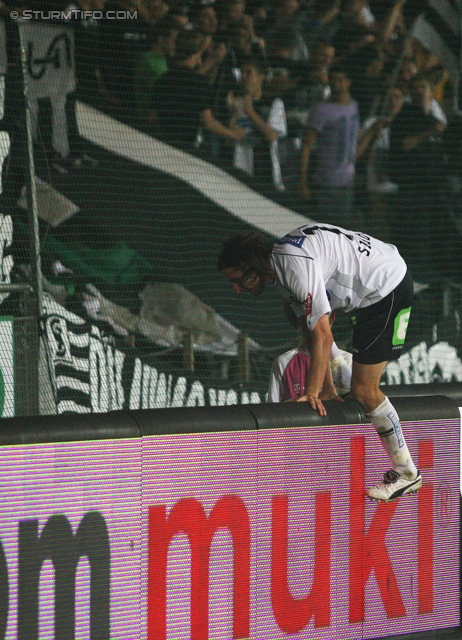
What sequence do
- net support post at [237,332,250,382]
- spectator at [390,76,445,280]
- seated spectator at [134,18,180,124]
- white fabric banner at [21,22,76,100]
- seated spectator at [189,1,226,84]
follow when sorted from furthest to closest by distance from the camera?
spectator at [390,76,445,280] → seated spectator at [189,1,226,84] → seated spectator at [134,18,180,124] → net support post at [237,332,250,382] → white fabric banner at [21,22,76,100]

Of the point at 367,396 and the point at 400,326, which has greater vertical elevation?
the point at 400,326

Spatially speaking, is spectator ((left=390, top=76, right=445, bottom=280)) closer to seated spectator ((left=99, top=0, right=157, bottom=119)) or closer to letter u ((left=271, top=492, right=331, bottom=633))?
seated spectator ((left=99, top=0, right=157, bottom=119))

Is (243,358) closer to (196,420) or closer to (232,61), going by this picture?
(232,61)

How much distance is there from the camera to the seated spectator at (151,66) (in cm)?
773

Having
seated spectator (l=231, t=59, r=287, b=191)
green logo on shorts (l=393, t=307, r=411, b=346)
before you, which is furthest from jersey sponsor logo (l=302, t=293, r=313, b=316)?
seated spectator (l=231, t=59, r=287, b=191)

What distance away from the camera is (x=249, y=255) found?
4047 mm

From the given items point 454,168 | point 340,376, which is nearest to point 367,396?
point 340,376

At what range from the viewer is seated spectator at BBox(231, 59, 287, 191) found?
26.9 ft

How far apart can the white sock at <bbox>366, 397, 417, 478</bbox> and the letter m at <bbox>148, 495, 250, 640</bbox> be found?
0.72m

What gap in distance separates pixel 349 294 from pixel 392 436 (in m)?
0.69

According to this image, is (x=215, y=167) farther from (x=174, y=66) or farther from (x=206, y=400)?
(x=206, y=400)

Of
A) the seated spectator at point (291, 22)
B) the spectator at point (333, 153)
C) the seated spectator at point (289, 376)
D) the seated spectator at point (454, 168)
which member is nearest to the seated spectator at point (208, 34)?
the seated spectator at point (291, 22)

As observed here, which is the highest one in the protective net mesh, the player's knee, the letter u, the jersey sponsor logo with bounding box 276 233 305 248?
the protective net mesh

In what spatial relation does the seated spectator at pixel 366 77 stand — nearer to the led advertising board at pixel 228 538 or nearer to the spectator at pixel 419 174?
the spectator at pixel 419 174
